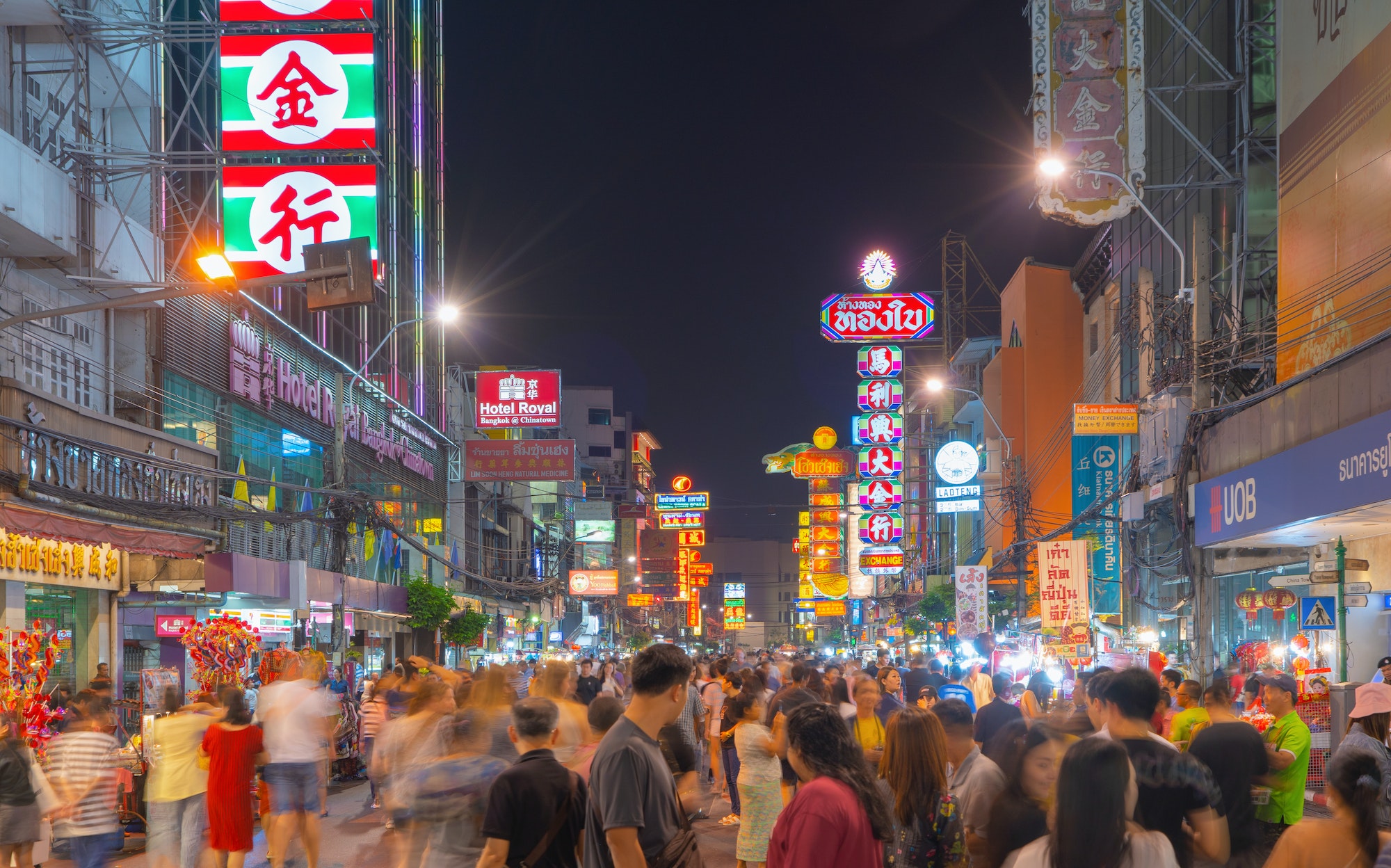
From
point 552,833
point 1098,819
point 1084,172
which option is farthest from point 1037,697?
point 1098,819

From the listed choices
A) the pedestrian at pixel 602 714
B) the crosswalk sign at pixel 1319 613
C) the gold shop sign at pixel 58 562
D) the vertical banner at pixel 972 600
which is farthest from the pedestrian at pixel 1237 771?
the vertical banner at pixel 972 600

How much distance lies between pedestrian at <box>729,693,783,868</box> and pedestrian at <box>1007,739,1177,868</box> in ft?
19.7

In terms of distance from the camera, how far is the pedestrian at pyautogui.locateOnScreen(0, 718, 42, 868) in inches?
355

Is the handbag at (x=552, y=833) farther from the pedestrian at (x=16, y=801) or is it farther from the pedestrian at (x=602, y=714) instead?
the pedestrian at (x=16, y=801)

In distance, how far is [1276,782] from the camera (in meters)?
8.05

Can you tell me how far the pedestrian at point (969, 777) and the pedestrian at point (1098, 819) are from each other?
1357 mm

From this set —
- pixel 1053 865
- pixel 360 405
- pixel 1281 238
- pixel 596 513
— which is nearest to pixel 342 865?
pixel 1053 865

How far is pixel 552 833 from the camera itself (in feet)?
18.5

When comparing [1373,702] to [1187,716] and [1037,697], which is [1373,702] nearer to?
[1187,716]

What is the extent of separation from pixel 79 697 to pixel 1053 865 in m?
8.41

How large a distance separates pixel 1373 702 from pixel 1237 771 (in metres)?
3.09

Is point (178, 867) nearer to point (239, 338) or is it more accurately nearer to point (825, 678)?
point (825, 678)

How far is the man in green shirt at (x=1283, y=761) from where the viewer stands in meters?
7.97

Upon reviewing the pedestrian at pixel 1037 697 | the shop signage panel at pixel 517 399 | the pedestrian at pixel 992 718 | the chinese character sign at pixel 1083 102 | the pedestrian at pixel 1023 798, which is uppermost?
the chinese character sign at pixel 1083 102
